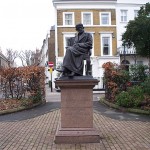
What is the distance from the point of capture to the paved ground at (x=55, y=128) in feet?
28.1

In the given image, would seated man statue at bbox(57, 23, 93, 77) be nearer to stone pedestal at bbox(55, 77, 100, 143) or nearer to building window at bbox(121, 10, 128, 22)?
stone pedestal at bbox(55, 77, 100, 143)

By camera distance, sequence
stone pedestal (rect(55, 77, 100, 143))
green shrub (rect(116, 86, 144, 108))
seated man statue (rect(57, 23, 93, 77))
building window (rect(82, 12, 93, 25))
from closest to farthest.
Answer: stone pedestal (rect(55, 77, 100, 143))
seated man statue (rect(57, 23, 93, 77))
green shrub (rect(116, 86, 144, 108))
building window (rect(82, 12, 93, 25))

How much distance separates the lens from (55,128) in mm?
11039

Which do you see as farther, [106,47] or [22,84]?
[106,47]

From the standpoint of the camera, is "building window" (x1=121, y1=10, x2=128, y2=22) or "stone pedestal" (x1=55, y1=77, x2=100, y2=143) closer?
"stone pedestal" (x1=55, y1=77, x2=100, y2=143)

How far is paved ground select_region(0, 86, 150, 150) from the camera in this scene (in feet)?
28.1

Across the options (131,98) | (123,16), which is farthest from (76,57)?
(123,16)

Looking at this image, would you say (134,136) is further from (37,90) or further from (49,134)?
(37,90)

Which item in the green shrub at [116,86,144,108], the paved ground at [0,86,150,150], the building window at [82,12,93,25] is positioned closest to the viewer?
the paved ground at [0,86,150,150]

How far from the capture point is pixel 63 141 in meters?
8.95

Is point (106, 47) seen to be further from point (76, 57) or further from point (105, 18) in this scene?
point (76, 57)

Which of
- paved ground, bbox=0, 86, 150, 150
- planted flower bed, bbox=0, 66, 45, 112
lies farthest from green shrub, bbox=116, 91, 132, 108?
planted flower bed, bbox=0, 66, 45, 112

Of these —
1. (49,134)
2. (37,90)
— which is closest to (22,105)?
(37,90)

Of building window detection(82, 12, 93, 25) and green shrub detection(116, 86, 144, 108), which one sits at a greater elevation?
building window detection(82, 12, 93, 25)
